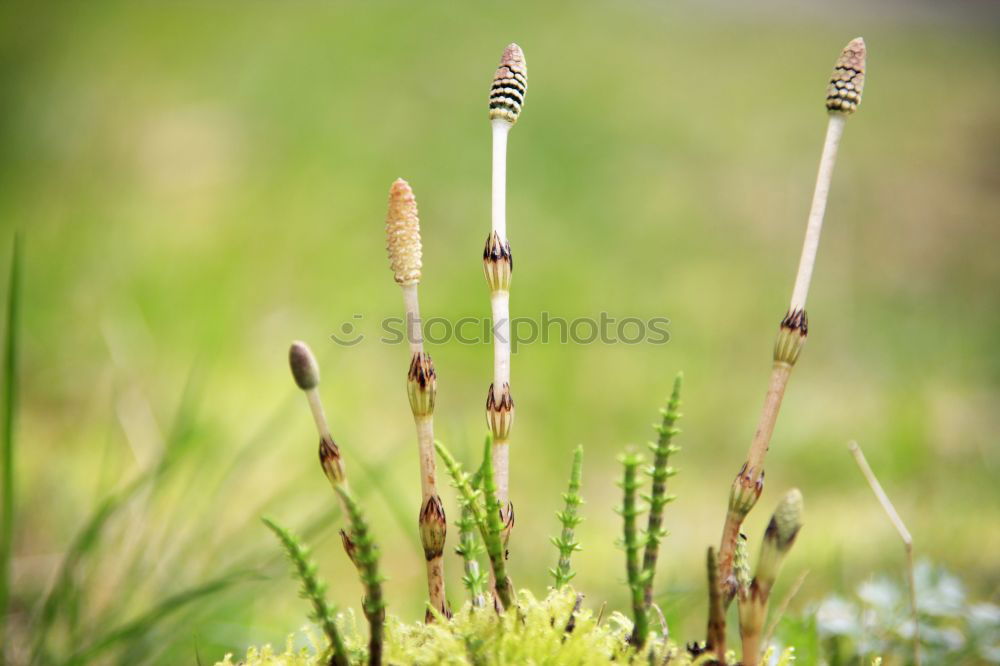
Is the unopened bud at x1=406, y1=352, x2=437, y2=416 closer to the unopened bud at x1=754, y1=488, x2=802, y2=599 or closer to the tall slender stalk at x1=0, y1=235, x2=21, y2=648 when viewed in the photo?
the unopened bud at x1=754, y1=488, x2=802, y2=599

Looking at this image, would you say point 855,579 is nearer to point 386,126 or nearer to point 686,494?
point 686,494

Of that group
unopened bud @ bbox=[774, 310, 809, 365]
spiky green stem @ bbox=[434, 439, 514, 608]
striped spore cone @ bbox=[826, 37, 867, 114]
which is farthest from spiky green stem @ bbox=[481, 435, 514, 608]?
striped spore cone @ bbox=[826, 37, 867, 114]

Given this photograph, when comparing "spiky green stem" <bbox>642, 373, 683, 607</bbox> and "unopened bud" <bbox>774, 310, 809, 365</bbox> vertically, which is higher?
"unopened bud" <bbox>774, 310, 809, 365</bbox>

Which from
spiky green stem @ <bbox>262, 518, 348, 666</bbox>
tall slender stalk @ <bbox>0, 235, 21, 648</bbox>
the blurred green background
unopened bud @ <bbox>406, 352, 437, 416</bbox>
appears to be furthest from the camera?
the blurred green background

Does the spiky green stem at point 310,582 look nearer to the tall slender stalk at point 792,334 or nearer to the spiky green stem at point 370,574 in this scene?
the spiky green stem at point 370,574

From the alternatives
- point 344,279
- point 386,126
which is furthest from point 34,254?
point 386,126

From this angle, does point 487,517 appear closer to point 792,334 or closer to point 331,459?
point 331,459

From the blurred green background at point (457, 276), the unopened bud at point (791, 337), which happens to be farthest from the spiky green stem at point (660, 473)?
the blurred green background at point (457, 276)

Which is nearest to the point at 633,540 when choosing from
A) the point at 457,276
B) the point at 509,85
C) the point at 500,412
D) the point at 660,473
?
the point at 660,473
